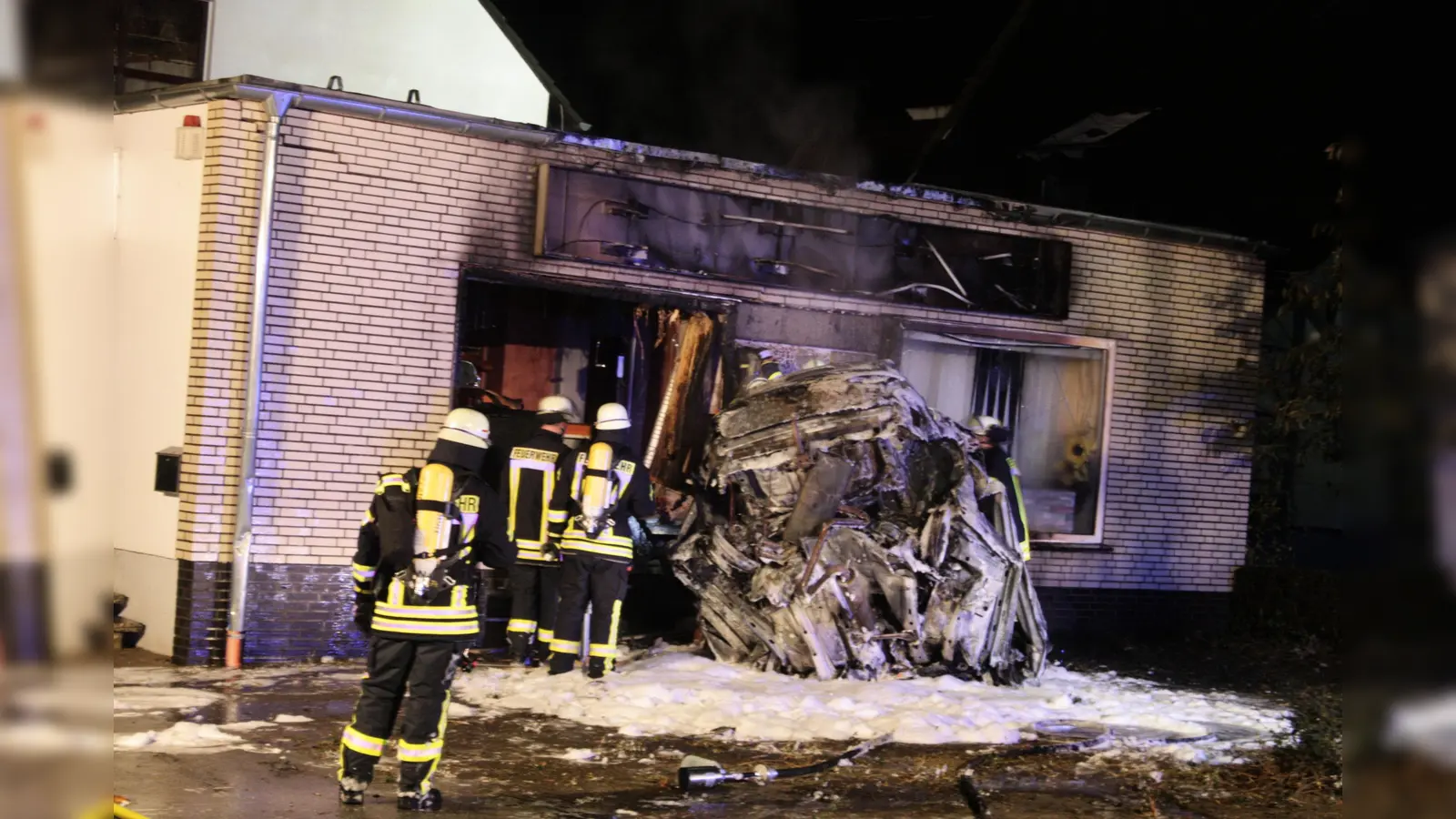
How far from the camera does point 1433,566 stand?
145 cm

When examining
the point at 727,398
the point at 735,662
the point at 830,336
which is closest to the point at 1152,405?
the point at 830,336

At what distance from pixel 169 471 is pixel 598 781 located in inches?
196

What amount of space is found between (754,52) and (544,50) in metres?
3.15

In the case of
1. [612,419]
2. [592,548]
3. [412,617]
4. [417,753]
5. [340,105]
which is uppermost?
[340,105]

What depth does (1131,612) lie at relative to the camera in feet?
44.2

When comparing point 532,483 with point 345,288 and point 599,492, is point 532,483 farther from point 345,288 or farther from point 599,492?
point 345,288

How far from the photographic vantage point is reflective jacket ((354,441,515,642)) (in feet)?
19.8

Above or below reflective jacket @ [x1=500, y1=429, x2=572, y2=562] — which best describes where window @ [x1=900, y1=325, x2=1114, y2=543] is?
above

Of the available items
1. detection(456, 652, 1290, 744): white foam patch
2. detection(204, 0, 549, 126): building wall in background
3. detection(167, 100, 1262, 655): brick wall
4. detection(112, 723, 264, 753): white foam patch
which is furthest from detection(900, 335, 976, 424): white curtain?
detection(112, 723, 264, 753): white foam patch

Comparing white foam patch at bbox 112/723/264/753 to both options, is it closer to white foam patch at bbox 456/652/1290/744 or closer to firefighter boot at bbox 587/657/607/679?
white foam patch at bbox 456/652/1290/744

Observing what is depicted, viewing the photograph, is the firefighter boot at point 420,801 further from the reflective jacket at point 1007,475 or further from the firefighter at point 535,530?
the reflective jacket at point 1007,475

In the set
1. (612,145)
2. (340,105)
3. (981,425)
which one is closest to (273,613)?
(340,105)

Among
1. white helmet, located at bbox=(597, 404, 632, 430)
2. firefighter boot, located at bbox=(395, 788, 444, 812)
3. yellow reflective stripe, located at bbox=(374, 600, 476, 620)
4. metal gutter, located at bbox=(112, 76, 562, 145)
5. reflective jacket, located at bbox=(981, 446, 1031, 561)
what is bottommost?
firefighter boot, located at bbox=(395, 788, 444, 812)

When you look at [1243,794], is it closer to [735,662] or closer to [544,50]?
[735,662]
